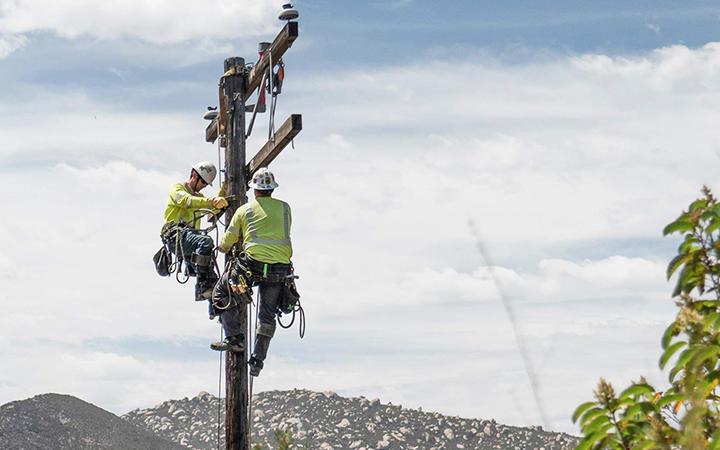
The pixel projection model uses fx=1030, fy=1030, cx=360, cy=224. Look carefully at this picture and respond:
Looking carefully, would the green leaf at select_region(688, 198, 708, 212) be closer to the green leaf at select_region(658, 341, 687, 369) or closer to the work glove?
the green leaf at select_region(658, 341, 687, 369)

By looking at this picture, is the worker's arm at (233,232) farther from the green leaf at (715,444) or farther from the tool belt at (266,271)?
the green leaf at (715,444)

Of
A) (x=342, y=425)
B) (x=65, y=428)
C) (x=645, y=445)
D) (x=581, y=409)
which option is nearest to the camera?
(x=645, y=445)

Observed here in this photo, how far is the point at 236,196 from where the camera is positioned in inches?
492

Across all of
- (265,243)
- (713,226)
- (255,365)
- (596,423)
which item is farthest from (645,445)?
(255,365)

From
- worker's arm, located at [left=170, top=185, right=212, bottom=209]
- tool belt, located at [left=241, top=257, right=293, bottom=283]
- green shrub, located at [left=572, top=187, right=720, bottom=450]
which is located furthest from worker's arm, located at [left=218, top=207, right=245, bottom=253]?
green shrub, located at [left=572, top=187, right=720, bottom=450]

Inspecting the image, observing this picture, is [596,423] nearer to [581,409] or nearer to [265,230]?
[581,409]

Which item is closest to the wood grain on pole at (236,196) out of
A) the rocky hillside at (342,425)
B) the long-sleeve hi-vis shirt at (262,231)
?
the long-sleeve hi-vis shirt at (262,231)

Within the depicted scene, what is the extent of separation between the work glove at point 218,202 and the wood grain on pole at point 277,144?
690 millimetres

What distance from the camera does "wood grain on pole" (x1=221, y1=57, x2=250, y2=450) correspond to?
12.0 meters

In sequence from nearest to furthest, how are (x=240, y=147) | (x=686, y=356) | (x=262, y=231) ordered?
1. (x=686, y=356)
2. (x=262, y=231)
3. (x=240, y=147)

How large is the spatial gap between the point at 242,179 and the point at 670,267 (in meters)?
8.76

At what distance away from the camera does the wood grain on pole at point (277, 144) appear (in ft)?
38.1

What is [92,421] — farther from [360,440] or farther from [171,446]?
[360,440]

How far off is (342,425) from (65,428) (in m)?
14.9
